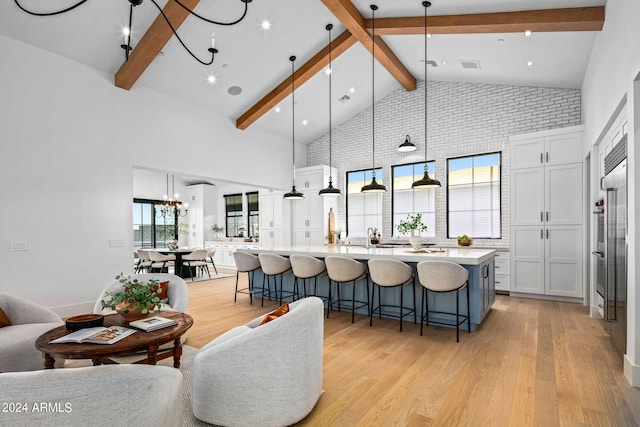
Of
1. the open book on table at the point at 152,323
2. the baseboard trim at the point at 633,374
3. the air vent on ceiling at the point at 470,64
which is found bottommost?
the baseboard trim at the point at 633,374

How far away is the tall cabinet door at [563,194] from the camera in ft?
17.4

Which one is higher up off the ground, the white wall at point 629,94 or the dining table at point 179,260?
the white wall at point 629,94

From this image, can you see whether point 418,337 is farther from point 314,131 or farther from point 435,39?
point 314,131

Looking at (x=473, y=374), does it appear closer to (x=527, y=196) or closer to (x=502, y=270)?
(x=502, y=270)

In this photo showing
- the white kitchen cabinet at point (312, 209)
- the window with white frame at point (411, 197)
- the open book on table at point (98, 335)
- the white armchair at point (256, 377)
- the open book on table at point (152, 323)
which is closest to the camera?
the white armchair at point (256, 377)

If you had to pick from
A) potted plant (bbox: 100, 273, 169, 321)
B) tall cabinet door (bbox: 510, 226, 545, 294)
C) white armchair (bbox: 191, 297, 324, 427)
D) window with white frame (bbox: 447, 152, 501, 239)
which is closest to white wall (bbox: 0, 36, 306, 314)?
potted plant (bbox: 100, 273, 169, 321)

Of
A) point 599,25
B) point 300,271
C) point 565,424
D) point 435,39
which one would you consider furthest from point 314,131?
point 565,424

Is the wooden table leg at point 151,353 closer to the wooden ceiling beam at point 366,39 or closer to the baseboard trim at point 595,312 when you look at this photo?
the wooden ceiling beam at point 366,39

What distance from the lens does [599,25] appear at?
3.91 m

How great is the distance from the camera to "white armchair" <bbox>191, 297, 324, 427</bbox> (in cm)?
201

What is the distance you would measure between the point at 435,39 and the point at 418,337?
449 centimetres

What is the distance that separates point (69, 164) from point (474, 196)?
6824 millimetres

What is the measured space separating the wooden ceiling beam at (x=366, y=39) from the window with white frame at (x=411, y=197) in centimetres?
178

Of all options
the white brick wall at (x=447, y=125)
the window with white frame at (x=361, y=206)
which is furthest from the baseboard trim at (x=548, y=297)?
the window with white frame at (x=361, y=206)
